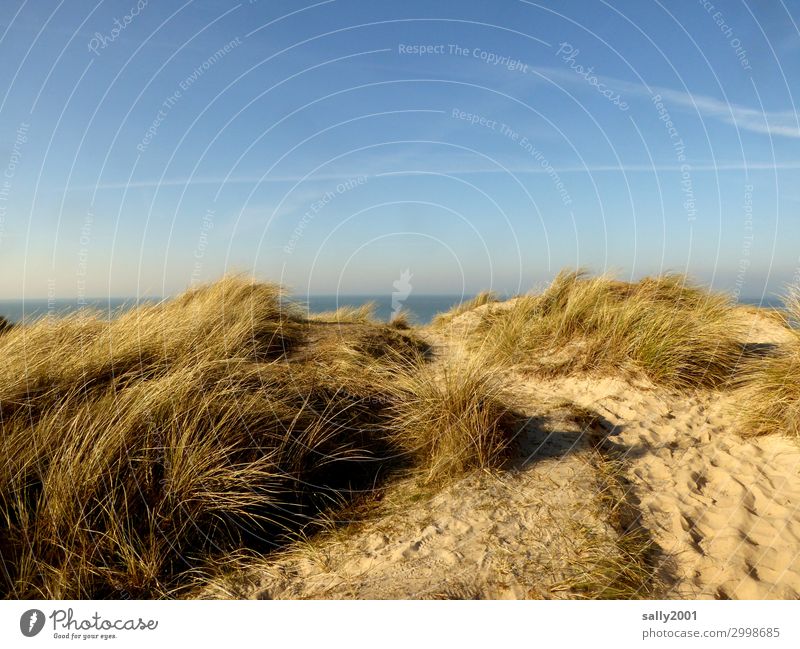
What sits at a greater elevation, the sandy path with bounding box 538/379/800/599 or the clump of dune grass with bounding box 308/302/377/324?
the clump of dune grass with bounding box 308/302/377/324

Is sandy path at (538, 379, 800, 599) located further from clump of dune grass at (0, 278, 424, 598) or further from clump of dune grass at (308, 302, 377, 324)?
clump of dune grass at (308, 302, 377, 324)

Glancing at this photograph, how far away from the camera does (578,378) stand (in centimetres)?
567

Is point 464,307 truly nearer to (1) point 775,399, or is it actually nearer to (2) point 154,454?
(1) point 775,399

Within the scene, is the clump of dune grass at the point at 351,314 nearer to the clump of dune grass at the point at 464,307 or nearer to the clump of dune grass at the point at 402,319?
the clump of dune grass at the point at 402,319

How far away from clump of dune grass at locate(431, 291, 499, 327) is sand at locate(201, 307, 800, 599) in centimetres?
661

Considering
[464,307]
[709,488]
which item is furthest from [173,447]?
[464,307]

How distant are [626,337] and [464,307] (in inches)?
243

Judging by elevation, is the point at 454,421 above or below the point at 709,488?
above

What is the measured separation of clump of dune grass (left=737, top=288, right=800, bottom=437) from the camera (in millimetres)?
4289

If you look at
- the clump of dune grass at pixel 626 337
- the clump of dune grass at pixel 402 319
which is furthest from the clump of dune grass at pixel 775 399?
the clump of dune grass at pixel 402 319

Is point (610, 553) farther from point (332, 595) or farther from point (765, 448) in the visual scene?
Result: point (765, 448)

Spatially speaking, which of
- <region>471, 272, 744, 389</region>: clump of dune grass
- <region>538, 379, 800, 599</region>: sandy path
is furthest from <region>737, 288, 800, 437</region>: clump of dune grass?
<region>471, 272, 744, 389</region>: clump of dune grass

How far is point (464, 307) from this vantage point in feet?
39.1
